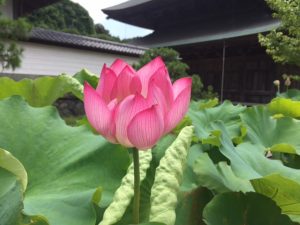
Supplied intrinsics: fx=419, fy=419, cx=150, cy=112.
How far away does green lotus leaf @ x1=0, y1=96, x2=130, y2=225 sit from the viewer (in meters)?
0.37

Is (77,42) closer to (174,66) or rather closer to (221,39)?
(174,66)

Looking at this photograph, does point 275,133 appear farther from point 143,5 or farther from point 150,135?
point 143,5

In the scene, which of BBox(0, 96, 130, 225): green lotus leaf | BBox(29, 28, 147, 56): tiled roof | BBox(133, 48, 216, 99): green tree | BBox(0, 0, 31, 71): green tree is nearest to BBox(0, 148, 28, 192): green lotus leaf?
BBox(0, 96, 130, 225): green lotus leaf

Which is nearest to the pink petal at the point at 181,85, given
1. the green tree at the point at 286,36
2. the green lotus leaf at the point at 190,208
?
the green lotus leaf at the point at 190,208

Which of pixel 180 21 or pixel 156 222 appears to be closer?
pixel 156 222

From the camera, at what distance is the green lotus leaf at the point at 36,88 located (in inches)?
28.7

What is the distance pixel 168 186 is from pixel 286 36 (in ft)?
17.2

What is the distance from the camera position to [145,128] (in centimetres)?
32

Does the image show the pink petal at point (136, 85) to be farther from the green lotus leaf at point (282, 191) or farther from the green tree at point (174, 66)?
the green tree at point (174, 66)

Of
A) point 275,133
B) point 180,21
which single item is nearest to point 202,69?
point 180,21

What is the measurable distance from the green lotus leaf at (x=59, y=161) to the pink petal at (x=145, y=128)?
8 cm

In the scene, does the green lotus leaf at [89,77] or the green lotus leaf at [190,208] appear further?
the green lotus leaf at [89,77]

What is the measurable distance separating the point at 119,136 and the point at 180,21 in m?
10.7

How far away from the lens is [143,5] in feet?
35.2
